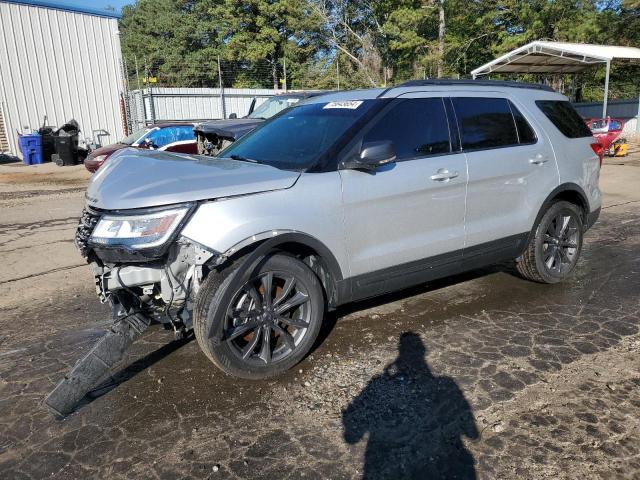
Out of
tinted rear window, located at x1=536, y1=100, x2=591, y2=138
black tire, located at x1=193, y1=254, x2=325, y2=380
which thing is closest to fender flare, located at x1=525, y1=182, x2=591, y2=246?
tinted rear window, located at x1=536, y1=100, x2=591, y2=138

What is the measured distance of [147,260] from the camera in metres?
3.08

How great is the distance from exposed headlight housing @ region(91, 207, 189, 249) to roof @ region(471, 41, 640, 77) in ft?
59.2

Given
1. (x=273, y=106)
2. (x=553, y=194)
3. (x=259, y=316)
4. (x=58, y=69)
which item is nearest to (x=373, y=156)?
(x=259, y=316)

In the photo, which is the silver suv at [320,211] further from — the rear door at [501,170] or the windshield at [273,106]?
the windshield at [273,106]

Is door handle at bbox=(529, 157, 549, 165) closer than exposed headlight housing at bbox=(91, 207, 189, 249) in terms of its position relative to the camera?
No

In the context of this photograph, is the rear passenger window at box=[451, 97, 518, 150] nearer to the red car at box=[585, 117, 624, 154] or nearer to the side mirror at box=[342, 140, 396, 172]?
the side mirror at box=[342, 140, 396, 172]

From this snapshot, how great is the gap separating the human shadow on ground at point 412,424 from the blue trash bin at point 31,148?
19.7 m

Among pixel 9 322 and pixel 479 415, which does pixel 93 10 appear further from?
pixel 479 415

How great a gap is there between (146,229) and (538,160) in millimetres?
3444

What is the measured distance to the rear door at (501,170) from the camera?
14.1ft

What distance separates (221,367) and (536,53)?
19.4 meters

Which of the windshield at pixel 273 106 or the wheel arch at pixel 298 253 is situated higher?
the windshield at pixel 273 106

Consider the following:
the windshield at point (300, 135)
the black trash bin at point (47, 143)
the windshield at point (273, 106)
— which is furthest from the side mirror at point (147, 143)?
the windshield at point (300, 135)

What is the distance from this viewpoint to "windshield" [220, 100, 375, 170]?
3.76 meters
